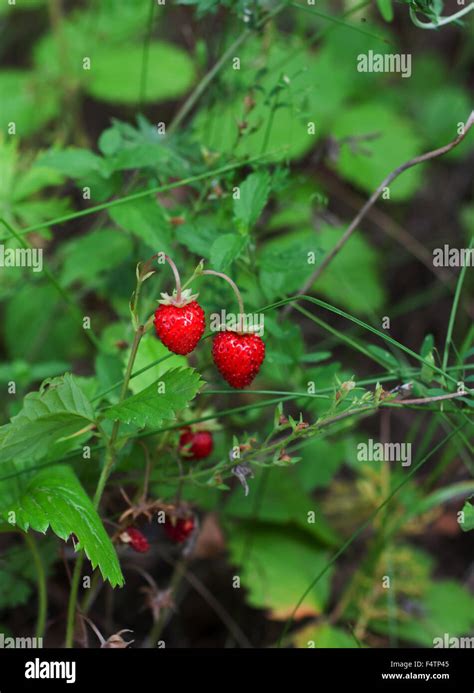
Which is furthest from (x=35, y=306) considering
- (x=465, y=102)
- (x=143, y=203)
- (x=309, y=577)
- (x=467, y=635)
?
(x=465, y=102)

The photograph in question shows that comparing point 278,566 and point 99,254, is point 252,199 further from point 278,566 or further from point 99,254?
point 278,566

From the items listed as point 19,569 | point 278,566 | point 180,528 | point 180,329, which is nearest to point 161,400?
point 180,329

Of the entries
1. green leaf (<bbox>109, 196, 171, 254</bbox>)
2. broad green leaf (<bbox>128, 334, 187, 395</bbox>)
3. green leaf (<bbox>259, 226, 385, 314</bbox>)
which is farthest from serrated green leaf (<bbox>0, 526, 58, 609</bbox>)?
green leaf (<bbox>259, 226, 385, 314</bbox>)

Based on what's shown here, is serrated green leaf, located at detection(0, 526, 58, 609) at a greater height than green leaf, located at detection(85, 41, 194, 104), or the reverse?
green leaf, located at detection(85, 41, 194, 104)

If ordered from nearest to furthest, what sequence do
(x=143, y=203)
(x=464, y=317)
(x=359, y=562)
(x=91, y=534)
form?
(x=91, y=534), (x=143, y=203), (x=359, y=562), (x=464, y=317)

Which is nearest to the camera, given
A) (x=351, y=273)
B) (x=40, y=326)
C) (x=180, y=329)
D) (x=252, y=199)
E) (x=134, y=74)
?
(x=180, y=329)

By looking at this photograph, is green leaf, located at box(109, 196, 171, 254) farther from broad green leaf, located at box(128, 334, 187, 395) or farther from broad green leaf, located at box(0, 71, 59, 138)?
broad green leaf, located at box(0, 71, 59, 138)

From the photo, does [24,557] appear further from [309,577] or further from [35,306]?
[35,306]
